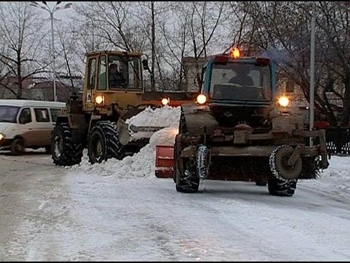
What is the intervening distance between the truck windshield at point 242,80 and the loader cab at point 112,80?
17.2 ft

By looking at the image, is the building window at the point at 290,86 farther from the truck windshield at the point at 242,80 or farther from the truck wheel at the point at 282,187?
the truck wheel at the point at 282,187

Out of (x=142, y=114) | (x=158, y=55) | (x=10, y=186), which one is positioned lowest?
(x=10, y=186)

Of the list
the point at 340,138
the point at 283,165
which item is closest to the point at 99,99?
the point at 283,165

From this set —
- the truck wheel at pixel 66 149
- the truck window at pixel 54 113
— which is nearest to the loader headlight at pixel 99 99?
the truck wheel at pixel 66 149

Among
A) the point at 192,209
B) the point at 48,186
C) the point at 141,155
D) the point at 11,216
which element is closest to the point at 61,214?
the point at 11,216

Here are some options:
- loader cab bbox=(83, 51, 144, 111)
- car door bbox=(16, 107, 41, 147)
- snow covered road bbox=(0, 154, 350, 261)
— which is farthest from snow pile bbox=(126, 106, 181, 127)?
car door bbox=(16, 107, 41, 147)

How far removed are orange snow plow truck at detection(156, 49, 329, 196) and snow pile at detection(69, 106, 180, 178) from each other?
7.96 feet

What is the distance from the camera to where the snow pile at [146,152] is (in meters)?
14.0

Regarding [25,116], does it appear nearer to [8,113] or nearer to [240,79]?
[8,113]

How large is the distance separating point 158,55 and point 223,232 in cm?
2752

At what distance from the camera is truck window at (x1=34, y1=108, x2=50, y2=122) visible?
76.7 feet

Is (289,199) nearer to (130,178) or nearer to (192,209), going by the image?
(192,209)

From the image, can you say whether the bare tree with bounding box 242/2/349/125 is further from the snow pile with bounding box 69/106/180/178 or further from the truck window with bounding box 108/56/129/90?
→ the snow pile with bounding box 69/106/180/178

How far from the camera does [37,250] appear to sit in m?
6.77
